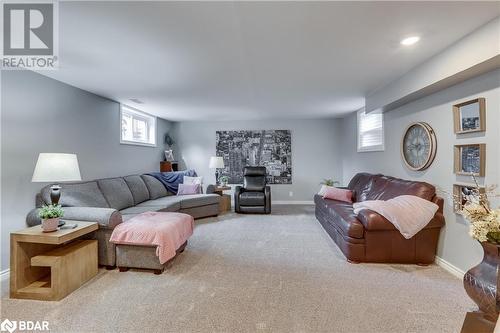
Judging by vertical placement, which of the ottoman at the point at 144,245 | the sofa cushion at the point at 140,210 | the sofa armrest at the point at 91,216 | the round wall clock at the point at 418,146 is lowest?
the ottoman at the point at 144,245

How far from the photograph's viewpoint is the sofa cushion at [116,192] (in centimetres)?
352

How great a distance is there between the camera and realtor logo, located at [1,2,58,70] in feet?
5.44

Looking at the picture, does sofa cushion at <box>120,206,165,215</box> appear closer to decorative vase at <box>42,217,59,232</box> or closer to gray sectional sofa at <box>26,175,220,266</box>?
gray sectional sofa at <box>26,175,220,266</box>

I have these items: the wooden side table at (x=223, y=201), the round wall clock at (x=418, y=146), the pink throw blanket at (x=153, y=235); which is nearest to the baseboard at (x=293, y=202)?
the wooden side table at (x=223, y=201)

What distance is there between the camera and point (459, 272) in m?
2.37

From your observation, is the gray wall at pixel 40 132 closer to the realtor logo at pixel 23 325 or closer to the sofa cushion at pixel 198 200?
the realtor logo at pixel 23 325

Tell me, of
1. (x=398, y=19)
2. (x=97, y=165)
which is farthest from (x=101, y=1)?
(x=97, y=165)

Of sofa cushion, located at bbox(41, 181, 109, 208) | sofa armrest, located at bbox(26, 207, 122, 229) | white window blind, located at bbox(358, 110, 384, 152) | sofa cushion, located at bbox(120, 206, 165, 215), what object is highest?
white window blind, located at bbox(358, 110, 384, 152)

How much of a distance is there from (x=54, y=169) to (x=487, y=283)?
357 centimetres

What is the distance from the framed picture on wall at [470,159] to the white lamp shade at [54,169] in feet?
12.9

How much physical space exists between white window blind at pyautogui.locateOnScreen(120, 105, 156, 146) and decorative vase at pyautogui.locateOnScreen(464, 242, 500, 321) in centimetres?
501

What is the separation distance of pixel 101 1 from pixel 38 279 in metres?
2.56

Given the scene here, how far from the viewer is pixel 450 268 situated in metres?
2.48

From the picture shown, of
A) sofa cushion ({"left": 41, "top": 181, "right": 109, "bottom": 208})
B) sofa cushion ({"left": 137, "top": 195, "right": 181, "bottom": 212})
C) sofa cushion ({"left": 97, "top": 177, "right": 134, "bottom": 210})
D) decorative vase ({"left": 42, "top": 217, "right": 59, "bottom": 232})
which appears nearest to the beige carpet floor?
decorative vase ({"left": 42, "top": 217, "right": 59, "bottom": 232})
